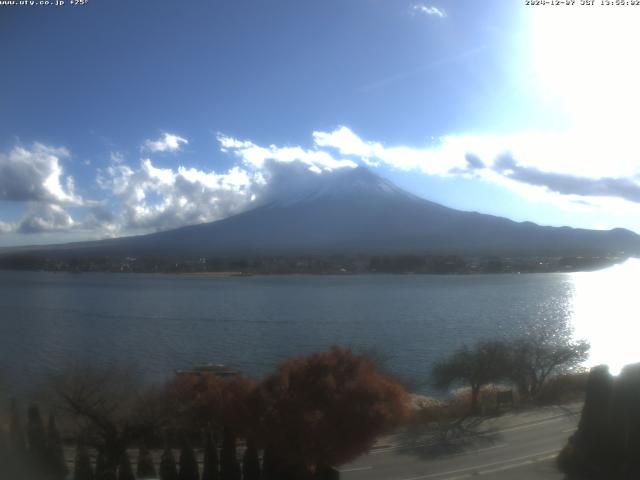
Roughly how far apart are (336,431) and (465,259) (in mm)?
25035

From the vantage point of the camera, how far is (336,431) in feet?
13.5

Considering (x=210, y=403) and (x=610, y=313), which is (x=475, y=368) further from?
(x=610, y=313)

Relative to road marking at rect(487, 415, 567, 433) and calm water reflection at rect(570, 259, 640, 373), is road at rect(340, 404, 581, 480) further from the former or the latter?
calm water reflection at rect(570, 259, 640, 373)

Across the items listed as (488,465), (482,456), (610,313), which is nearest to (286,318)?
(610,313)

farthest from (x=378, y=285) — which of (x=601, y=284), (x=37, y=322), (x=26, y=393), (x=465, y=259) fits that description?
(x=26, y=393)

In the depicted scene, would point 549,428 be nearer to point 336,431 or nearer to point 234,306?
point 336,431

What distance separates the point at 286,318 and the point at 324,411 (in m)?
10.6

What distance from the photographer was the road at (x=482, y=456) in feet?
14.0

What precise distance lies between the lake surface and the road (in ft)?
7.65

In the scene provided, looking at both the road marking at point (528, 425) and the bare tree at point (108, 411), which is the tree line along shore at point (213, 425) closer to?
the bare tree at point (108, 411)

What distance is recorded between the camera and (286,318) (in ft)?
48.3

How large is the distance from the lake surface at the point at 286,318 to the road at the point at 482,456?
2.33 meters

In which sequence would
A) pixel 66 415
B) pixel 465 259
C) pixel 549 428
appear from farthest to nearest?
pixel 465 259, pixel 549 428, pixel 66 415

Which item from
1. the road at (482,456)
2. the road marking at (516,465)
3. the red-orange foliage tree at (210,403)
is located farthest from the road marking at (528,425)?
the red-orange foliage tree at (210,403)
